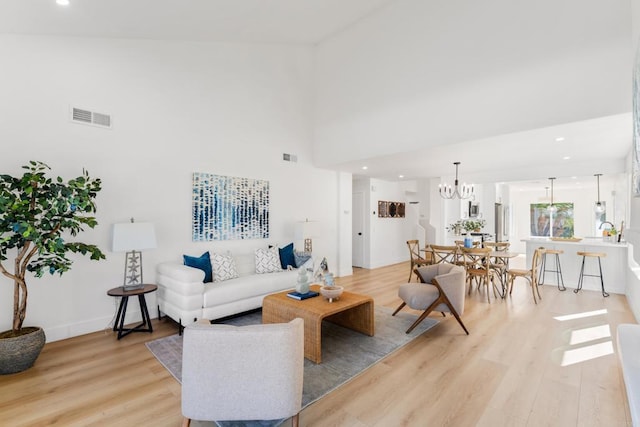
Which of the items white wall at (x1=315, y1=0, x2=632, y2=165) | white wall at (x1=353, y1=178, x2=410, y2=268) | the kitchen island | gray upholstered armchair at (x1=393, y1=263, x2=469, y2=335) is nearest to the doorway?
white wall at (x1=353, y1=178, x2=410, y2=268)

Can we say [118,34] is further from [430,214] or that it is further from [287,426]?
[430,214]

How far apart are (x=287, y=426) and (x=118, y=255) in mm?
3044

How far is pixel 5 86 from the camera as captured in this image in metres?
3.03

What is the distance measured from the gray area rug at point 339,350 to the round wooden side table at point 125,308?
1.35ft

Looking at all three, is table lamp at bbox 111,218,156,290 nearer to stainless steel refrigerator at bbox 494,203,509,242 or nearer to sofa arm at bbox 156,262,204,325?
sofa arm at bbox 156,262,204,325

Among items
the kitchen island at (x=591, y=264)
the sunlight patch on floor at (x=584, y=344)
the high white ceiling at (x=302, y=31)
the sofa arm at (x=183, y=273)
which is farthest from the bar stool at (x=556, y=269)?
the sofa arm at (x=183, y=273)

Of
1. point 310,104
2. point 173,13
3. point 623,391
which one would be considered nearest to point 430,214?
point 310,104

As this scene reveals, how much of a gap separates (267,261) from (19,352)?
9.19 feet

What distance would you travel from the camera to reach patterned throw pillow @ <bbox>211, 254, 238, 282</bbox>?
161 inches

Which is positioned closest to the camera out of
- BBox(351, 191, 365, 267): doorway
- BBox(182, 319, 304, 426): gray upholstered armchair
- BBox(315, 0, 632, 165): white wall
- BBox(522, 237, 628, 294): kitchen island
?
BBox(182, 319, 304, 426): gray upholstered armchair

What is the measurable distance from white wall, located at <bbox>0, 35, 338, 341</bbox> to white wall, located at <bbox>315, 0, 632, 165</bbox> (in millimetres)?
1199

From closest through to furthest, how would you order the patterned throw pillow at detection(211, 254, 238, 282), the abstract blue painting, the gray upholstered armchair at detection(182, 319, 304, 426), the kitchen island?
1. the gray upholstered armchair at detection(182, 319, 304, 426)
2. the patterned throw pillow at detection(211, 254, 238, 282)
3. the abstract blue painting
4. the kitchen island

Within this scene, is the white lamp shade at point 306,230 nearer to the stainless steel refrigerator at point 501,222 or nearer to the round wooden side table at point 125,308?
the round wooden side table at point 125,308

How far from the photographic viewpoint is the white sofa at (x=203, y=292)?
3428 millimetres
